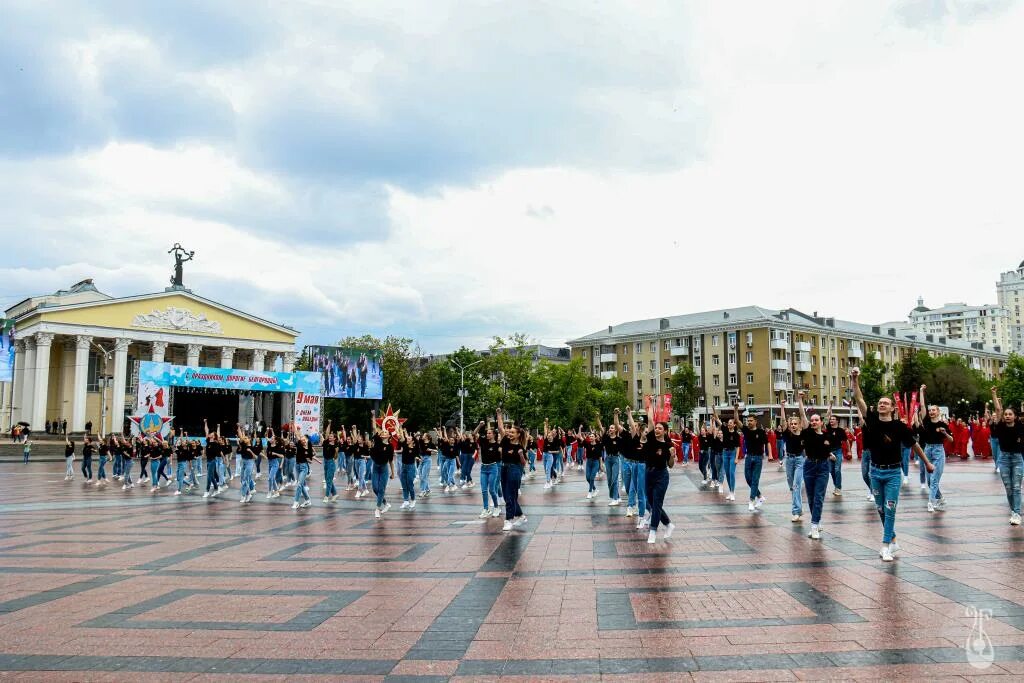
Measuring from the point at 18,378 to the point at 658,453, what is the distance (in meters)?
69.5

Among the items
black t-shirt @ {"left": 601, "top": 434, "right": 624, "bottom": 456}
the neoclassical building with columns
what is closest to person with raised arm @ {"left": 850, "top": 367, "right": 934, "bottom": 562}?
black t-shirt @ {"left": 601, "top": 434, "right": 624, "bottom": 456}

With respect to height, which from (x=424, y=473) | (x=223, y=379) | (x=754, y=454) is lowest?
(x=424, y=473)

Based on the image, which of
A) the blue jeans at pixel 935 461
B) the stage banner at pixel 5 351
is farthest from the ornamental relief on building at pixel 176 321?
the blue jeans at pixel 935 461

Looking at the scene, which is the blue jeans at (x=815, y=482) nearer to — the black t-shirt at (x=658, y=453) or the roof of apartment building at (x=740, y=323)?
the black t-shirt at (x=658, y=453)

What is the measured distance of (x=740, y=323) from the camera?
292 ft

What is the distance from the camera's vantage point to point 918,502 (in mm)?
15734

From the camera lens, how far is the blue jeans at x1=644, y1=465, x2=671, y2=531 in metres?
11.3

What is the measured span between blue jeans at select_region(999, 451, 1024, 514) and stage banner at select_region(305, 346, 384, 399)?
5393 centimetres

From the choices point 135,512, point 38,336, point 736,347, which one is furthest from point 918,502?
point 736,347

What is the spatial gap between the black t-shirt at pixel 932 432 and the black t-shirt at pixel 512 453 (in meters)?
7.73

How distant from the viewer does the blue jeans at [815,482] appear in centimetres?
1122

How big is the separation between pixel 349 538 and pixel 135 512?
7818 mm

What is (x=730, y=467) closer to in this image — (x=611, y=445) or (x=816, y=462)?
(x=611, y=445)

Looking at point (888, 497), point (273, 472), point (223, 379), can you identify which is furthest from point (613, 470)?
point (223, 379)
